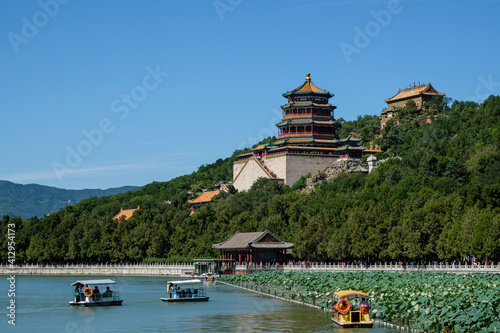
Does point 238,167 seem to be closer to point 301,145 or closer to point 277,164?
point 277,164

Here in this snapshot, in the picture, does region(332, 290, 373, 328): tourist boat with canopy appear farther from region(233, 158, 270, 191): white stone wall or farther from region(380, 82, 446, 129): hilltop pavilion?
region(380, 82, 446, 129): hilltop pavilion

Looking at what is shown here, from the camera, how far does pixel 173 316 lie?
149 ft

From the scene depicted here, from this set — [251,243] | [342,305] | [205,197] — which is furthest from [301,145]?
[342,305]

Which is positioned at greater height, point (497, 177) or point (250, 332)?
point (497, 177)

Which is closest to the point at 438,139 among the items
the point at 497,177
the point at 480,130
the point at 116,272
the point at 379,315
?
the point at 480,130

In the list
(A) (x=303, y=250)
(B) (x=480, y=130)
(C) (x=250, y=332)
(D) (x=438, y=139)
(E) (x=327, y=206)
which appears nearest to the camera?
(C) (x=250, y=332)

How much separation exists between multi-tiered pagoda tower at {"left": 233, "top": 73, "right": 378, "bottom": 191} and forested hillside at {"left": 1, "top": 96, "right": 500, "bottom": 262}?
485 cm

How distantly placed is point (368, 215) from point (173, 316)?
36688 millimetres

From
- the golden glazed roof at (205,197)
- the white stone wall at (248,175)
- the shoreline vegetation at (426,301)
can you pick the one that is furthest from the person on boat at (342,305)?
the golden glazed roof at (205,197)

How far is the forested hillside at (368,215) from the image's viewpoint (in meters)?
71.5

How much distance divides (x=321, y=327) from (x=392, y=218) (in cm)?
3959

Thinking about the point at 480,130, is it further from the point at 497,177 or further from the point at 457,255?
the point at 457,255

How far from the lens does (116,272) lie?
4045 inches

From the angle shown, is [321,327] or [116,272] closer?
[321,327]
